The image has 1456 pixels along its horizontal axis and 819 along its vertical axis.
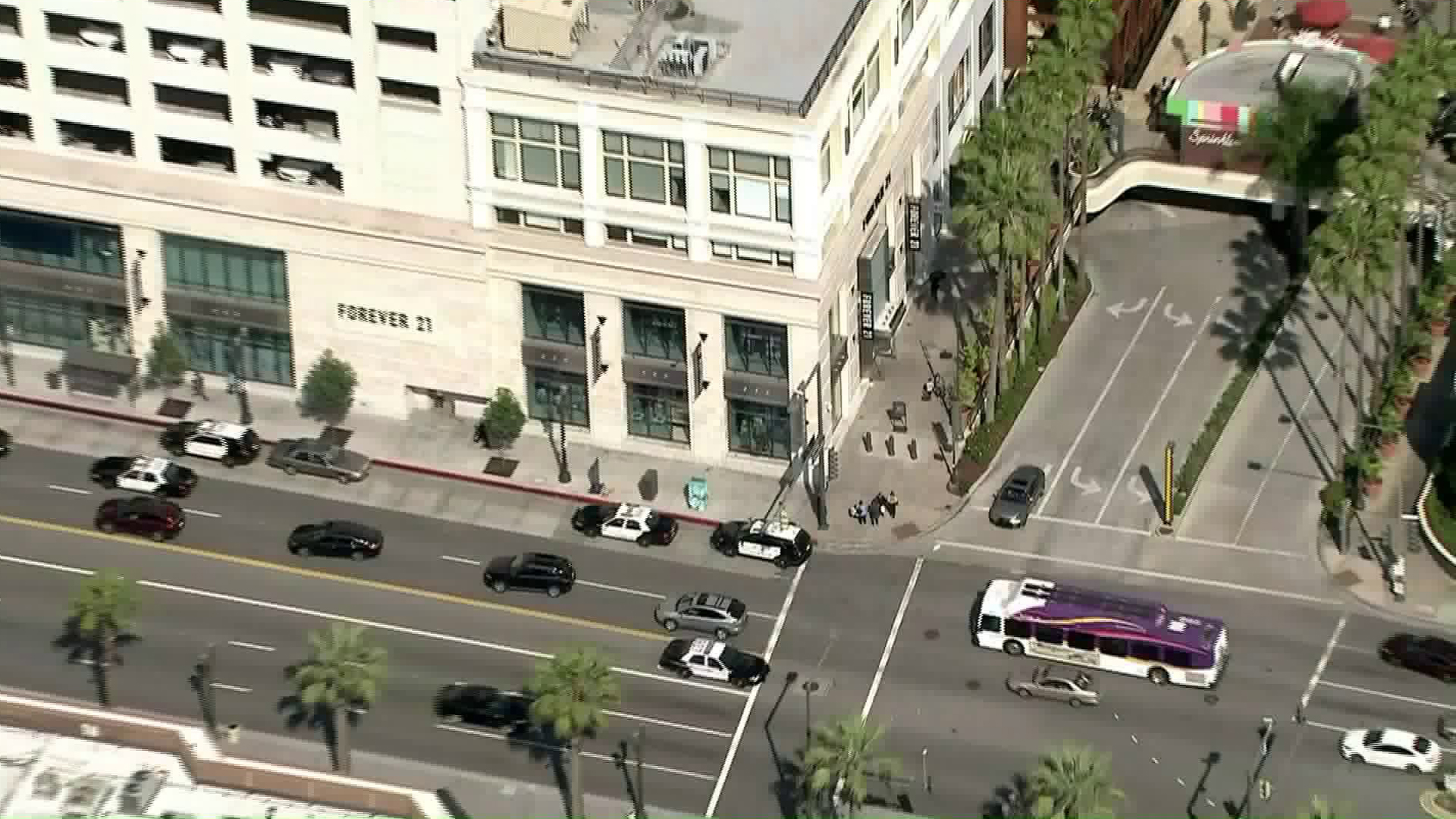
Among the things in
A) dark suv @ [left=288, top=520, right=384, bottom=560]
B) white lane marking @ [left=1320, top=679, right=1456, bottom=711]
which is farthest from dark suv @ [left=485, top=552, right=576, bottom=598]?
white lane marking @ [left=1320, top=679, right=1456, bottom=711]

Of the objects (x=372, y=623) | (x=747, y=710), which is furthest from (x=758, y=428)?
(x=372, y=623)

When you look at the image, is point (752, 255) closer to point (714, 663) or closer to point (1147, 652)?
point (714, 663)

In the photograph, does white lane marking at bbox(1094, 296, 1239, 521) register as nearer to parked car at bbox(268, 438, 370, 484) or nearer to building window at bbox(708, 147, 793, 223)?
building window at bbox(708, 147, 793, 223)

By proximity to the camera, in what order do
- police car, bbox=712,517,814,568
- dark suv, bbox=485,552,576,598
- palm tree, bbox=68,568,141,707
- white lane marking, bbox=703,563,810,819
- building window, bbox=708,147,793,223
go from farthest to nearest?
police car, bbox=712,517,814,568 → building window, bbox=708,147,793,223 → dark suv, bbox=485,552,576,598 → palm tree, bbox=68,568,141,707 → white lane marking, bbox=703,563,810,819

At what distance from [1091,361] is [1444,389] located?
17.8 m

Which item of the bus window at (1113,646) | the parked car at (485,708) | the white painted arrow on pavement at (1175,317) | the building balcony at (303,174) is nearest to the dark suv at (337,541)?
the parked car at (485,708)

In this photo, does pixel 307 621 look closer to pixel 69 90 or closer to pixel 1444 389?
pixel 69 90

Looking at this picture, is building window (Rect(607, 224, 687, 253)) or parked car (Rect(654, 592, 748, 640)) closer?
parked car (Rect(654, 592, 748, 640))

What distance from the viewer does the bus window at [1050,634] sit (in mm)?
134750

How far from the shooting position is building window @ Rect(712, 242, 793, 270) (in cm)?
14412

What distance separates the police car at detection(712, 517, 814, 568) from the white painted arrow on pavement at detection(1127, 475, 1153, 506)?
16.3m

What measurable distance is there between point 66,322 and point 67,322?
4 cm

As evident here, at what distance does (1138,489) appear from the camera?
485 ft

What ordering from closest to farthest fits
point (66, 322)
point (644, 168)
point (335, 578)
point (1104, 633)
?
1. point (1104, 633)
2. point (335, 578)
3. point (644, 168)
4. point (66, 322)
